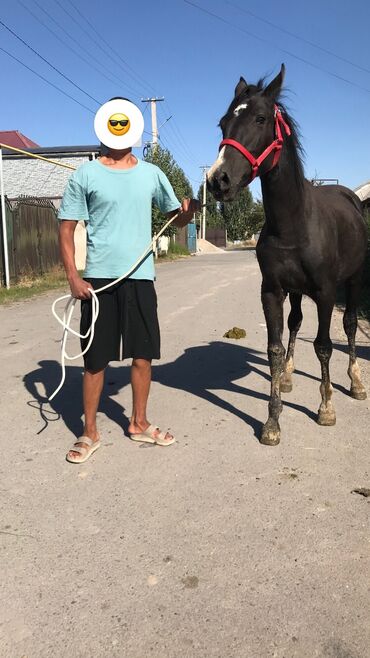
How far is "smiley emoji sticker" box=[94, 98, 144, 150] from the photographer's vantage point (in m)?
3.31

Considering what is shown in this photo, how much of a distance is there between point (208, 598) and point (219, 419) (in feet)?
6.87

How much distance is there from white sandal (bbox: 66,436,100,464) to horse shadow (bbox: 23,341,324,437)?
1.14ft

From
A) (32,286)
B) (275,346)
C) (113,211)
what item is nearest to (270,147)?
(113,211)

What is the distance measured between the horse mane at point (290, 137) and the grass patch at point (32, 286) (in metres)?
9.03

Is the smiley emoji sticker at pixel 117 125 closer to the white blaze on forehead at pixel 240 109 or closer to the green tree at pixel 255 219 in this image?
the white blaze on forehead at pixel 240 109

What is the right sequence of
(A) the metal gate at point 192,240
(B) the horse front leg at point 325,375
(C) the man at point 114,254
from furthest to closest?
(A) the metal gate at point 192,240
(B) the horse front leg at point 325,375
(C) the man at point 114,254

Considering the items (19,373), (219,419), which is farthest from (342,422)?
(19,373)

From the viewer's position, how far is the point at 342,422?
13.7 ft

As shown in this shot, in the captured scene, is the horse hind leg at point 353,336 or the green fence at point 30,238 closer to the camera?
the horse hind leg at point 353,336

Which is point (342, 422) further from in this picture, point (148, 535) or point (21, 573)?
point (21, 573)

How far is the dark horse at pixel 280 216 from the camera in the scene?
3.21 meters

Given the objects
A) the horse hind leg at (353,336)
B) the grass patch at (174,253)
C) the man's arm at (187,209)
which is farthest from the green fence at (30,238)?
the grass patch at (174,253)

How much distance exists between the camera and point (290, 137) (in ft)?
11.7

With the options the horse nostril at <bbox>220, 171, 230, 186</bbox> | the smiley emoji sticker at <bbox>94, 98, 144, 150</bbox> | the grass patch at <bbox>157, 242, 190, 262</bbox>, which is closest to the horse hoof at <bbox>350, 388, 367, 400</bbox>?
the horse nostril at <bbox>220, 171, 230, 186</bbox>
